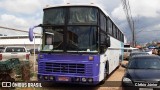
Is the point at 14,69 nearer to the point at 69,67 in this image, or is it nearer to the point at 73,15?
the point at 69,67

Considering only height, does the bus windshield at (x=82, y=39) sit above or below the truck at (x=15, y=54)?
above

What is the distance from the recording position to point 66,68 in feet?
42.9

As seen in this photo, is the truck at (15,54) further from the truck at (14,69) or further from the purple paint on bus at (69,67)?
the purple paint on bus at (69,67)

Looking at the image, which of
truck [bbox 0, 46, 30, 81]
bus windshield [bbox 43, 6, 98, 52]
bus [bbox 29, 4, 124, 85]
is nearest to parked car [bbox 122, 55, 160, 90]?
bus [bbox 29, 4, 124, 85]

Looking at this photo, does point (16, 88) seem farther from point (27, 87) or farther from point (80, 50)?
point (80, 50)

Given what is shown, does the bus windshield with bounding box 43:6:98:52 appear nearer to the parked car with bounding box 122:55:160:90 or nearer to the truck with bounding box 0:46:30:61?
the parked car with bounding box 122:55:160:90

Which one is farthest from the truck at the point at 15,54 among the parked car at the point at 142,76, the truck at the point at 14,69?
the parked car at the point at 142,76

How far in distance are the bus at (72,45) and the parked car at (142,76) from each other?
56.4 inches

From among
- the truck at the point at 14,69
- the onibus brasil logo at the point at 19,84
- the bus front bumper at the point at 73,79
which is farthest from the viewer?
the bus front bumper at the point at 73,79

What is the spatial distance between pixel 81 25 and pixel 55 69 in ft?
6.75

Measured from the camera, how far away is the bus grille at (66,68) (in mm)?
12875

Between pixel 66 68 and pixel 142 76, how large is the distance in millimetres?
3059

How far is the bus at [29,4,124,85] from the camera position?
12.9 metres

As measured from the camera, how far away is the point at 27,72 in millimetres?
14727
